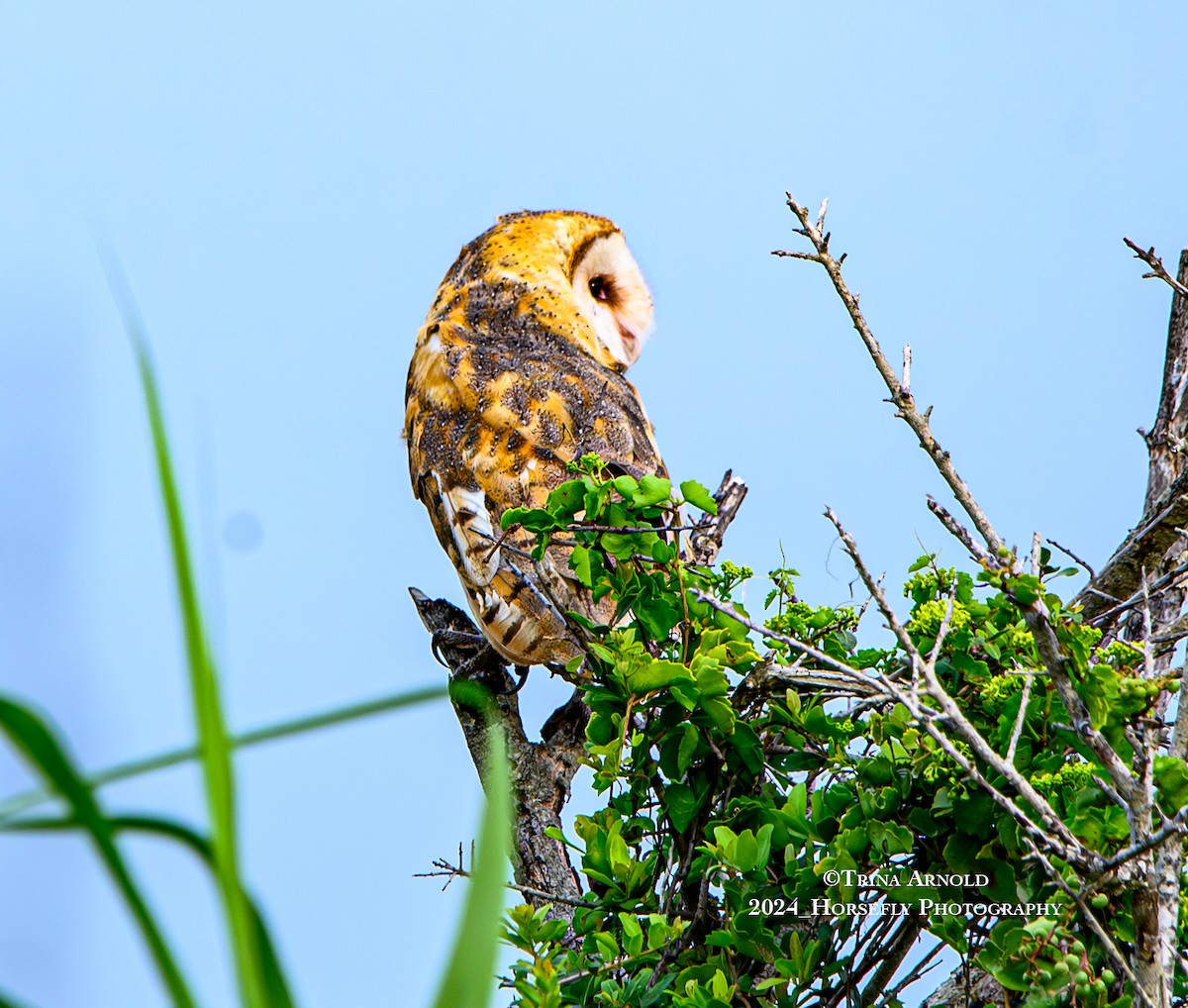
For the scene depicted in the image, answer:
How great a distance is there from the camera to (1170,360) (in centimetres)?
146

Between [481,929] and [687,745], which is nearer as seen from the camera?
[481,929]

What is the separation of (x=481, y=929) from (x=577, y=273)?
9.72ft

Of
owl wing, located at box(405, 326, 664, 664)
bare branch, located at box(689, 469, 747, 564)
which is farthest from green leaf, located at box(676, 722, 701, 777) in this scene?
bare branch, located at box(689, 469, 747, 564)

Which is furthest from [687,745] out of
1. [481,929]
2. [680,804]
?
[481,929]

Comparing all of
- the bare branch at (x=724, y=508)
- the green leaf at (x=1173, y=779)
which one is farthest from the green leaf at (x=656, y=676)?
the bare branch at (x=724, y=508)

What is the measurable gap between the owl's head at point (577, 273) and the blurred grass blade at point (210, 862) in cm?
246

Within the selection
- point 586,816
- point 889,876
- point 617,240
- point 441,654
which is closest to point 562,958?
point 586,816

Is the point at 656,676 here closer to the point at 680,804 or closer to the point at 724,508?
the point at 680,804

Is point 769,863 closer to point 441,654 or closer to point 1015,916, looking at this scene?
point 1015,916

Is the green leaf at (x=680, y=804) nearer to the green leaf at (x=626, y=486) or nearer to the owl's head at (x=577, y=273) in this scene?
the green leaf at (x=626, y=486)

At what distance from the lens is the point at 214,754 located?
0.89ft

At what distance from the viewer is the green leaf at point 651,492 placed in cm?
113

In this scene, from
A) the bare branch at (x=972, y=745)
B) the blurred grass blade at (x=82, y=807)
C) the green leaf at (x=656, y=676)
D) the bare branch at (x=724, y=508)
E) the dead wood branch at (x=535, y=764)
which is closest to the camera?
the blurred grass blade at (x=82, y=807)

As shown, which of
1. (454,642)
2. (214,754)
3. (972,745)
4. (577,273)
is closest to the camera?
(214,754)
